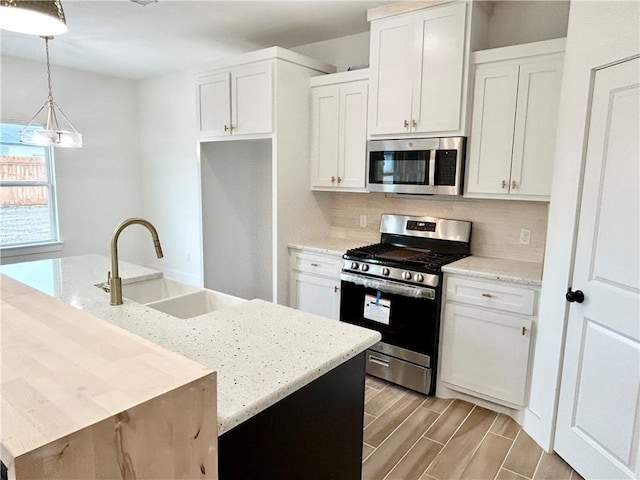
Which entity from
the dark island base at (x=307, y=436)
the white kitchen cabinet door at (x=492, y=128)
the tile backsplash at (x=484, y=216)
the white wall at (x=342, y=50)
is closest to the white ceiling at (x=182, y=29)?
the white wall at (x=342, y=50)

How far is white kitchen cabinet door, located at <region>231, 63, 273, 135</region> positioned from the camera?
3318 mm

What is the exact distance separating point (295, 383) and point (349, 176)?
96.8 inches

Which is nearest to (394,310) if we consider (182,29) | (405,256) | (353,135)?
(405,256)

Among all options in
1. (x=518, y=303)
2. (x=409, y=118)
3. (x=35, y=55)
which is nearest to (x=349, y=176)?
(x=409, y=118)

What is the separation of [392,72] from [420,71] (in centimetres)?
21

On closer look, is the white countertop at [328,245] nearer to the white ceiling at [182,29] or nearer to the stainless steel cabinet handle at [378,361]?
the stainless steel cabinet handle at [378,361]

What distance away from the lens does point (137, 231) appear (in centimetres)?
607

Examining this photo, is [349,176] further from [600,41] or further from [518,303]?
[600,41]

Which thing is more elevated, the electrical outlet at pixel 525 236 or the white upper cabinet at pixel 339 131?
the white upper cabinet at pixel 339 131

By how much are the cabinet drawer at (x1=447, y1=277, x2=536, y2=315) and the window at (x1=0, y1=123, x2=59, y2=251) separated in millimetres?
4820

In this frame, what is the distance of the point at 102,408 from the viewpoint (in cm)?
72

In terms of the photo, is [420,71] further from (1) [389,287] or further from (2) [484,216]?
(1) [389,287]

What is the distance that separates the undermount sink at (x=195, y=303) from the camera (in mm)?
1970

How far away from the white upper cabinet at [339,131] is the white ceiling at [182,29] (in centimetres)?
47
